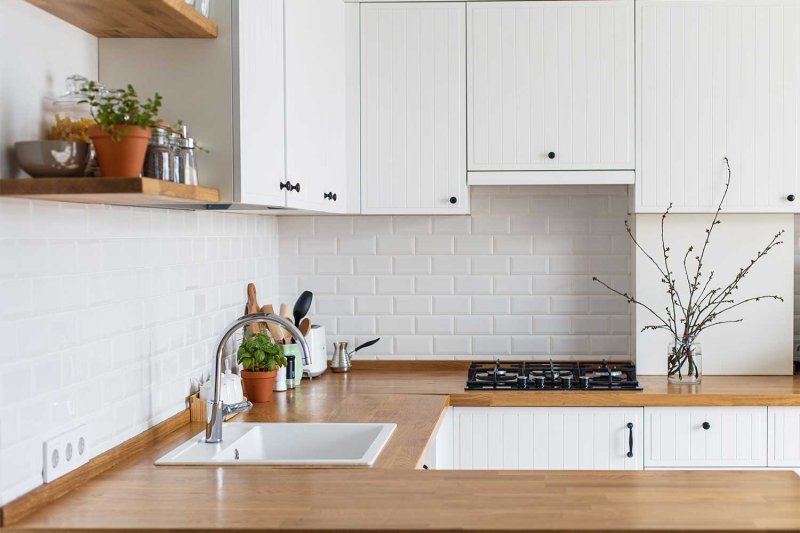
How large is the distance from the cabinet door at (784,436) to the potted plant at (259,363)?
71.4 inches

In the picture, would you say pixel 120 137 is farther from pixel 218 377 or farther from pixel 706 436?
pixel 706 436

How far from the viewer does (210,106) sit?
2.61 m

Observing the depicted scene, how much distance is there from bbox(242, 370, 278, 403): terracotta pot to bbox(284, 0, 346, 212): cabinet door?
62 centimetres

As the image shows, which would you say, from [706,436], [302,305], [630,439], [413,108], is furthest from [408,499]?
[413,108]

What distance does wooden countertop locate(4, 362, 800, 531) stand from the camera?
2.08 m

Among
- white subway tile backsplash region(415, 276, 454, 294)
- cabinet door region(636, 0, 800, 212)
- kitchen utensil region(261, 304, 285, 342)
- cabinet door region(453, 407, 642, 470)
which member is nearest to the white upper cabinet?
kitchen utensil region(261, 304, 285, 342)

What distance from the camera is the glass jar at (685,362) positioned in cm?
402

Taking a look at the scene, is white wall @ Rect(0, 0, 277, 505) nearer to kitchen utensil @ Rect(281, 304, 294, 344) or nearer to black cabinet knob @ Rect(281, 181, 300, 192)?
black cabinet knob @ Rect(281, 181, 300, 192)

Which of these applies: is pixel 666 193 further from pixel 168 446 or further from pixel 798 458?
pixel 168 446

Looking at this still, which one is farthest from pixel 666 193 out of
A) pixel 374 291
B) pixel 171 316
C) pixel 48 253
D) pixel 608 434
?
pixel 48 253

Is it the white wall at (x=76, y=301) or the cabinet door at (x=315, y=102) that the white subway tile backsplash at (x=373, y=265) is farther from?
the white wall at (x=76, y=301)

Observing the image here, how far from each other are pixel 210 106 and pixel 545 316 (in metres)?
2.27

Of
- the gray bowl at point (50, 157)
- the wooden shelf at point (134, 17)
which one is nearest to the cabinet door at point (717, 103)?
the wooden shelf at point (134, 17)

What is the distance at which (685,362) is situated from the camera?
406 cm
